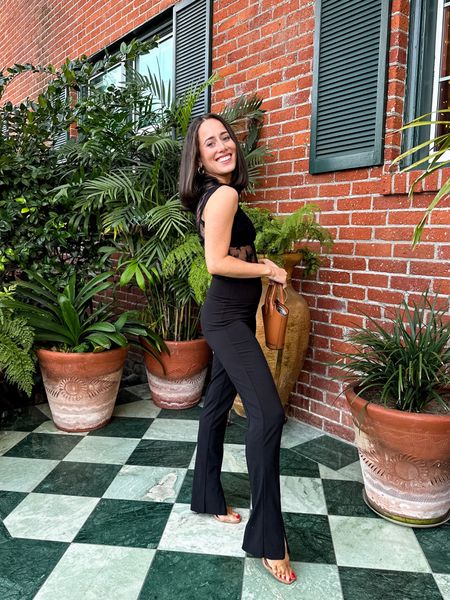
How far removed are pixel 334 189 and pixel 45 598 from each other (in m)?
2.24

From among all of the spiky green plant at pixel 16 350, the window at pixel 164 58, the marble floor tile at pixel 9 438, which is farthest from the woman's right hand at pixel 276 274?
the window at pixel 164 58

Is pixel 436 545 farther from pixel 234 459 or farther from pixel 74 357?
pixel 74 357

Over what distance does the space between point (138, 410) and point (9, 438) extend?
2.58 ft

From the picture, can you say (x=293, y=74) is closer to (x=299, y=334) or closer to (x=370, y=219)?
(x=370, y=219)

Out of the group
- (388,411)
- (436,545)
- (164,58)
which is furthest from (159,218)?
(164,58)

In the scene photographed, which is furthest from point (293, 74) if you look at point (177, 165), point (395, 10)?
point (177, 165)

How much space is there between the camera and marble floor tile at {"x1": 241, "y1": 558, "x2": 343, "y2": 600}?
62.0 inches

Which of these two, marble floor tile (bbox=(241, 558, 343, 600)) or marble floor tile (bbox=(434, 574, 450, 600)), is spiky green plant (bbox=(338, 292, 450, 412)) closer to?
marble floor tile (bbox=(434, 574, 450, 600))

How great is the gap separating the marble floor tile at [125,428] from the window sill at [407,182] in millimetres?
1848

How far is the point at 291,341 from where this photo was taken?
8.77 ft

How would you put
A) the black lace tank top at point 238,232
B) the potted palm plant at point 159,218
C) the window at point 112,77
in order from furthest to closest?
the window at point 112,77 → the potted palm plant at point 159,218 → the black lace tank top at point 238,232

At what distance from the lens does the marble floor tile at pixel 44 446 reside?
101 inches

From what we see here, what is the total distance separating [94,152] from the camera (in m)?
3.25

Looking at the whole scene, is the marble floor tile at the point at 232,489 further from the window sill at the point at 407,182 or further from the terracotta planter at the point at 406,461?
the window sill at the point at 407,182
